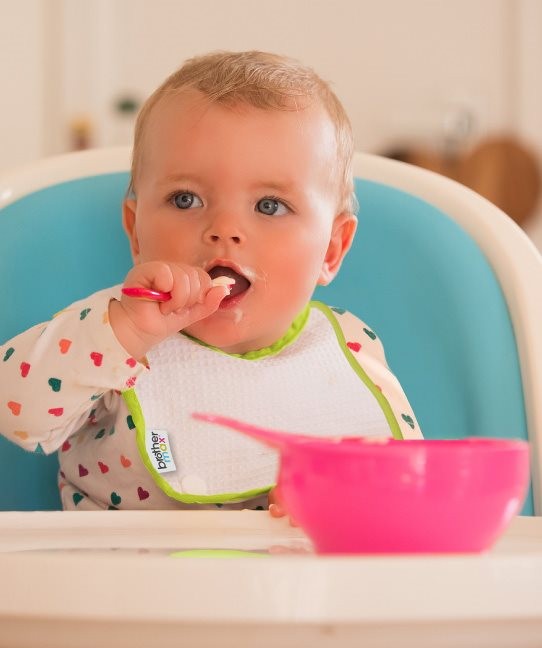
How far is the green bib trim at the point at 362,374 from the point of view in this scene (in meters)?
1.08

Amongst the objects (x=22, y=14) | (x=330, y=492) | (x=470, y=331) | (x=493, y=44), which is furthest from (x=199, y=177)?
(x=493, y=44)

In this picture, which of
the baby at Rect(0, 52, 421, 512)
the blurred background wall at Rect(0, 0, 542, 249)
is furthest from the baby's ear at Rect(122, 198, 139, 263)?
the blurred background wall at Rect(0, 0, 542, 249)

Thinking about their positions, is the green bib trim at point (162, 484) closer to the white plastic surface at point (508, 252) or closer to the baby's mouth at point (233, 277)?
the baby's mouth at point (233, 277)

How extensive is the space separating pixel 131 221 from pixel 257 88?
0.20 metres

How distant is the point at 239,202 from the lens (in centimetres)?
102

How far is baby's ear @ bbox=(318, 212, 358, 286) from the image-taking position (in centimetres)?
119

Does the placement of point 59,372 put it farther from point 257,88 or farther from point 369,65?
point 369,65

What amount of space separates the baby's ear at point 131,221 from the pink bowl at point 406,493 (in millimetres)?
663

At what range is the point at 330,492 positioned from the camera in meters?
0.48

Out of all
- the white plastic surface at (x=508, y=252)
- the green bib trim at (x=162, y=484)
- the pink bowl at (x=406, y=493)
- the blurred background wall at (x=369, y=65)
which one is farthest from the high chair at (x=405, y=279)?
the blurred background wall at (x=369, y=65)

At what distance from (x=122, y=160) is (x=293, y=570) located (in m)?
0.89

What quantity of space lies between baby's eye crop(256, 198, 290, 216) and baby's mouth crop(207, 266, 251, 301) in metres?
0.07

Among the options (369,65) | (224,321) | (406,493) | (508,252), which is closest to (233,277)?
(224,321)

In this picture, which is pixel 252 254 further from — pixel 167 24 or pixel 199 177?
pixel 167 24
